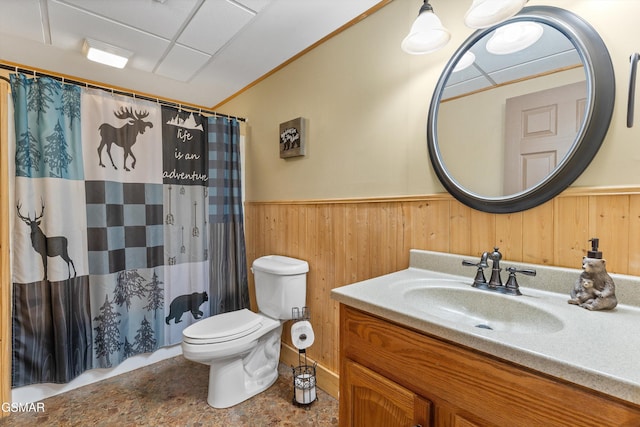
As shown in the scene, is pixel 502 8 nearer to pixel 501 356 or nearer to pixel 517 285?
pixel 517 285

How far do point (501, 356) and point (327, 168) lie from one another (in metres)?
1.35

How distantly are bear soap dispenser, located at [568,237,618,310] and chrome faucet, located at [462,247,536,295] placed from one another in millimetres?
126

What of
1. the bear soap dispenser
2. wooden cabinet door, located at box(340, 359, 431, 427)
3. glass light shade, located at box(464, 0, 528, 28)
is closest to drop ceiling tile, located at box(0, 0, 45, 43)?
glass light shade, located at box(464, 0, 528, 28)

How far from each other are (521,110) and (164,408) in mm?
2282

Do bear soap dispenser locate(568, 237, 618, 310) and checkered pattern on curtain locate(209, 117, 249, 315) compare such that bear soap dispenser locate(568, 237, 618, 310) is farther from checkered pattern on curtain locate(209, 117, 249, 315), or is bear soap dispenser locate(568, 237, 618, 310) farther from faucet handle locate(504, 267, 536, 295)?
Result: checkered pattern on curtain locate(209, 117, 249, 315)

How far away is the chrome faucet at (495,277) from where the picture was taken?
959 millimetres

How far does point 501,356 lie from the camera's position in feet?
2.04

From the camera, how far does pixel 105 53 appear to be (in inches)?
73.8

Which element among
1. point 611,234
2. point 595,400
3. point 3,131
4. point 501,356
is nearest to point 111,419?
point 3,131

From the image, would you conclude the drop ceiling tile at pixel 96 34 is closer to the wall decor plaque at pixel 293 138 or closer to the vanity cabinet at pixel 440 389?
the wall decor plaque at pixel 293 138

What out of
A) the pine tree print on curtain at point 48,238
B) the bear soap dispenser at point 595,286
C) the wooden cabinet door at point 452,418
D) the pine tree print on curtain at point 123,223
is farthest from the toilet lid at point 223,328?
the bear soap dispenser at point 595,286

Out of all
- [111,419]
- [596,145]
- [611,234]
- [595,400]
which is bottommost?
[111,419]

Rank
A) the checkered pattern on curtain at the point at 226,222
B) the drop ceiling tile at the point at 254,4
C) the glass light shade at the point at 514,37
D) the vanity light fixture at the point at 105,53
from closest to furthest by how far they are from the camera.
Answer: the glass light shade at the point at 514,37 → the drop ceiling tile at the point at 254,4 → the vanity light fixture at the point at 105,53 → the checkered pattern on curtain at the point at 226,222

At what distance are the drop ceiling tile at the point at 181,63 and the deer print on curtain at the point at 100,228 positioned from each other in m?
0.35
